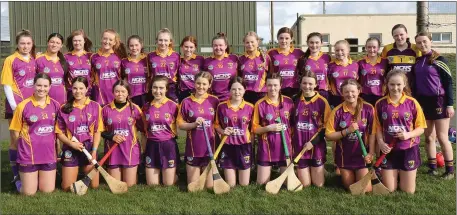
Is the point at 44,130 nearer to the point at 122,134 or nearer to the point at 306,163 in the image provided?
the point at 122,134

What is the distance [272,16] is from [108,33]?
1388 cm

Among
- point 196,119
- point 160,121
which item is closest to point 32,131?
point 160,121

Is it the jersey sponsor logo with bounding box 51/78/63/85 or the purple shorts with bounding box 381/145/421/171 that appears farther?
the jersey sponsor logo with bounding box 51/78/63/85

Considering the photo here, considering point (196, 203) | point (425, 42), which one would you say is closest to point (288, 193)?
point (196, 203)

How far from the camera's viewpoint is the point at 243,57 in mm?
5484

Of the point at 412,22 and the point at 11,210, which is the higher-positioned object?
the point at 412,22

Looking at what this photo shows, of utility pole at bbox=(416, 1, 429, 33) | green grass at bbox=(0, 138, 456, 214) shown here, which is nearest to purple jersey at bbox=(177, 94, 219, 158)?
green grass at bbox=(0, 138, 456, 214)

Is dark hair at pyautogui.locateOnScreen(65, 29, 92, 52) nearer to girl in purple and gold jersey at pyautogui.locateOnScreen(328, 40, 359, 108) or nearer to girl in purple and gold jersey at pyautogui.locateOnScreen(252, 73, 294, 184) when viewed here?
girl in purple and gold jersey at pyautogui.locateOnScreen(252, 73, 294, 184)

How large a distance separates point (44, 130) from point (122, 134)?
79 centimetres

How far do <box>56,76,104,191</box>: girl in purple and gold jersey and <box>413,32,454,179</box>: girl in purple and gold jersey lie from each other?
362cm

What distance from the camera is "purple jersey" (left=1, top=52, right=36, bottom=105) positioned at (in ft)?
16.1

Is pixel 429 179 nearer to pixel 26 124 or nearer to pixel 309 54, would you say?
pixel 309 54

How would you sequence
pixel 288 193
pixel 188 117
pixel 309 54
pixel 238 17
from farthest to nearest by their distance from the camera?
pixel 238 17, pixel 309 54, pixel 188 117, pixel 288 193

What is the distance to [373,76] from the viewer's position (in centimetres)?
520
